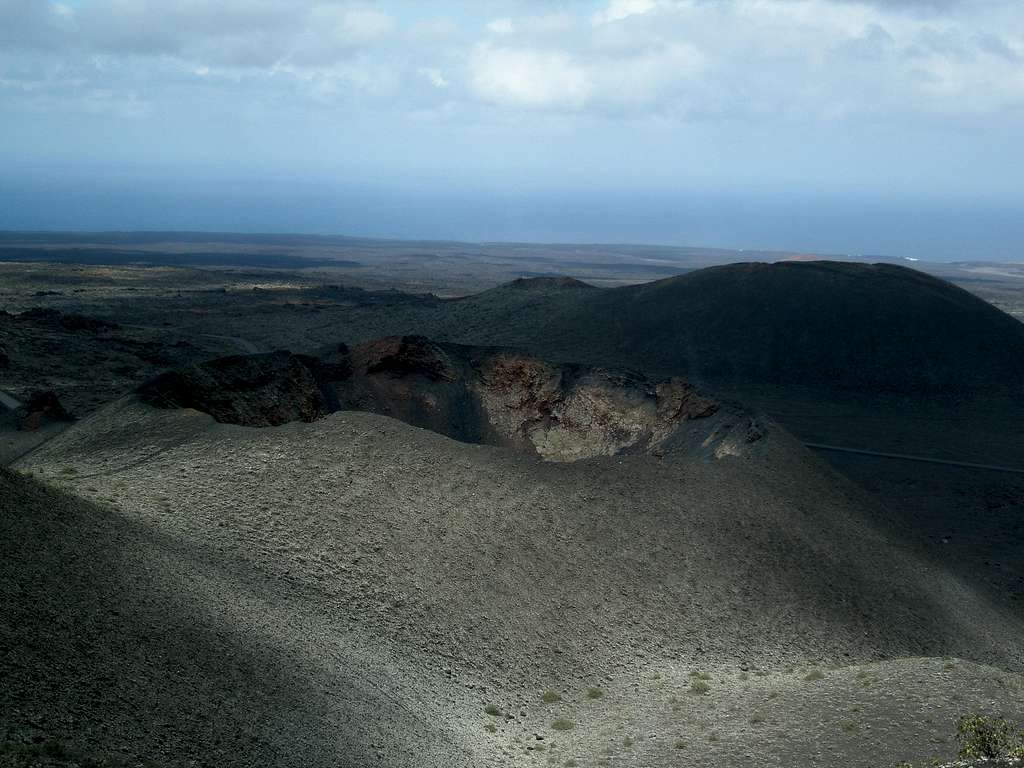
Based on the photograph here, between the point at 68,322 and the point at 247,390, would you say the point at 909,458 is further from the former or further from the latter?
the point at 68,322

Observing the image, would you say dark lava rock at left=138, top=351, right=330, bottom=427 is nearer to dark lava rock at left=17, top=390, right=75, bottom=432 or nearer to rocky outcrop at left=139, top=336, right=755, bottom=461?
rocky outcrop at left=139, top=336, right=755, bottom=461

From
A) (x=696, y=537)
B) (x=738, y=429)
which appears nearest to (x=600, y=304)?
(x=738, y=429)

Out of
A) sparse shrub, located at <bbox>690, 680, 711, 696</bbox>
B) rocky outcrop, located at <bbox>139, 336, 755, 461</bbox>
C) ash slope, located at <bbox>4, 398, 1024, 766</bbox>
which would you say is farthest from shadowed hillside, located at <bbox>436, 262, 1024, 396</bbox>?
sparse shrub, located at <bbox>690, 680, 711, 696</bbox>

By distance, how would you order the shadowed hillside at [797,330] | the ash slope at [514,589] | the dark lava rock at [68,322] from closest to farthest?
the ash slope at [514,589] < the shadowed hillside at [797,330] < the dark lava rock at [68,322]

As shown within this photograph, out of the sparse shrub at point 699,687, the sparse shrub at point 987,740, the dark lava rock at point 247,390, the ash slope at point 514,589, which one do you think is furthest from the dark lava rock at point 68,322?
the sparse shrub at point 987,740

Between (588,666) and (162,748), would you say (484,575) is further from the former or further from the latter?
(162,748)

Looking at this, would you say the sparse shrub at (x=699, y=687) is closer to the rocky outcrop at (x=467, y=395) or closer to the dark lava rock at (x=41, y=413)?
the rocky outcrop at (x=467, y=395)
